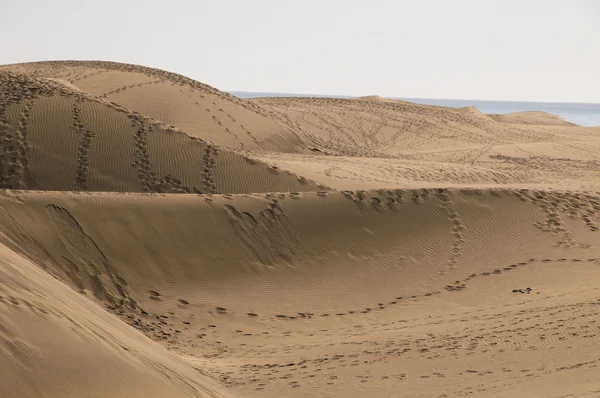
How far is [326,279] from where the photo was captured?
44.4 feet

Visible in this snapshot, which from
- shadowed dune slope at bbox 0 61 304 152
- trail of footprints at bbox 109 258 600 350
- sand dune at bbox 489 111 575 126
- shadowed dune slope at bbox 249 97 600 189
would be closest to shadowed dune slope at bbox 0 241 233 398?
trail of footprints at bbox 109 258 600 350

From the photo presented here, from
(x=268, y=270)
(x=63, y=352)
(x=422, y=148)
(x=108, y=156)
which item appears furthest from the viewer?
(x=422, y=148)

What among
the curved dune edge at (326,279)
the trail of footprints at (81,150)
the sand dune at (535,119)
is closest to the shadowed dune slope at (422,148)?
the curved dune edge at (326,279)

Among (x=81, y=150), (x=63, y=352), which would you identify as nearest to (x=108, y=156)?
(x=81, y=150)

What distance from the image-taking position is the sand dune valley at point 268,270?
7.55 meters

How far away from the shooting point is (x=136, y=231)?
13.4 metres

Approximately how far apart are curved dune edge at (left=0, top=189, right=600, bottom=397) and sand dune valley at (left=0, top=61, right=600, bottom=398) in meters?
0.04

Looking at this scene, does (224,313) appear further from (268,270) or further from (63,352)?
(63,352)

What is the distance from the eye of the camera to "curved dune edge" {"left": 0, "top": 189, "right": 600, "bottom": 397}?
29.1 ft

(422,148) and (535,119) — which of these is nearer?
(422,148)

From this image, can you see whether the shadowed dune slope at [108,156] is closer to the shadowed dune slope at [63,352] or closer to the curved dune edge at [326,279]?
the curved dune edge at [326,279]

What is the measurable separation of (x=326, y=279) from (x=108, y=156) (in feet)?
19.6

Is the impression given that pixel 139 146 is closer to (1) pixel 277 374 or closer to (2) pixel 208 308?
(2) pixel 208 308

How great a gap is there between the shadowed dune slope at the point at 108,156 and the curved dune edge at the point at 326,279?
2.19 metres
